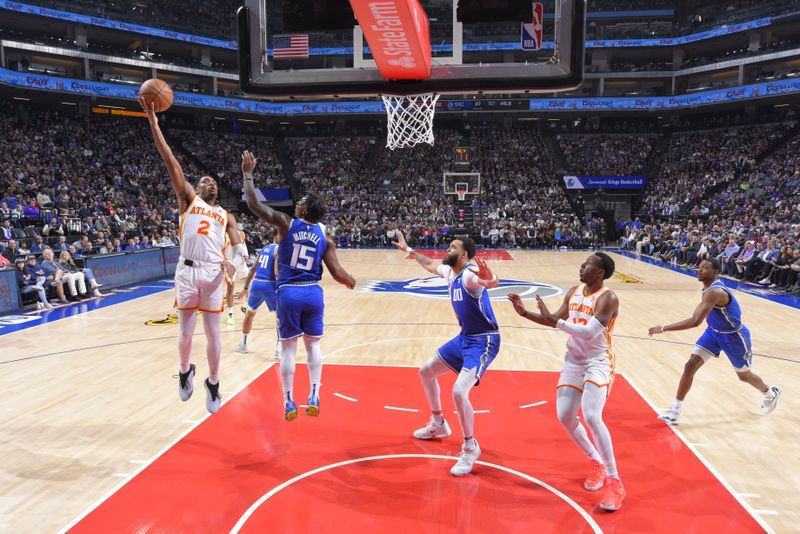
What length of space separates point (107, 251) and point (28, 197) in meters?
8.00

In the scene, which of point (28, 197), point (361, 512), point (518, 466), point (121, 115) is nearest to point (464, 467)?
point (518, 466)

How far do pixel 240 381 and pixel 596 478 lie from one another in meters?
4.34

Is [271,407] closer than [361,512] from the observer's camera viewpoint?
No

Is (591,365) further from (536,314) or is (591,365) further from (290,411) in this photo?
(290,411)

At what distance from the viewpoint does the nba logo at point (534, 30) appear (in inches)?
279

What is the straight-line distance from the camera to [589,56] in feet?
128

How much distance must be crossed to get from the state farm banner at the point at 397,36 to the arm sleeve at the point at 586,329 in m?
4.24

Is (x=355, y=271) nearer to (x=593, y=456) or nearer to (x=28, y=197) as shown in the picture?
(x=28, y=197)

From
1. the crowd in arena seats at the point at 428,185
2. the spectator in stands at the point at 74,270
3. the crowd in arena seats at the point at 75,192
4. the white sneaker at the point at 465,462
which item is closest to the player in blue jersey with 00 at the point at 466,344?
the white sneaker at the point at 465,462

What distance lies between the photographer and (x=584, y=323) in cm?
416

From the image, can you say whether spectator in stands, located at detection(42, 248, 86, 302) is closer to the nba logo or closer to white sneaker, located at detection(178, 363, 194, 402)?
white sneaker, located at detection(178, 363, 194, 402)

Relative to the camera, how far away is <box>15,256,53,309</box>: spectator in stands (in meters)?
11.8

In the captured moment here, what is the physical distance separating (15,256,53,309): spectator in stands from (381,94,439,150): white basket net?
8.21m

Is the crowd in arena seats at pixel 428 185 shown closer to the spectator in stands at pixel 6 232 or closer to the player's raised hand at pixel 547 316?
the spectator in stands at pixel 6 232
